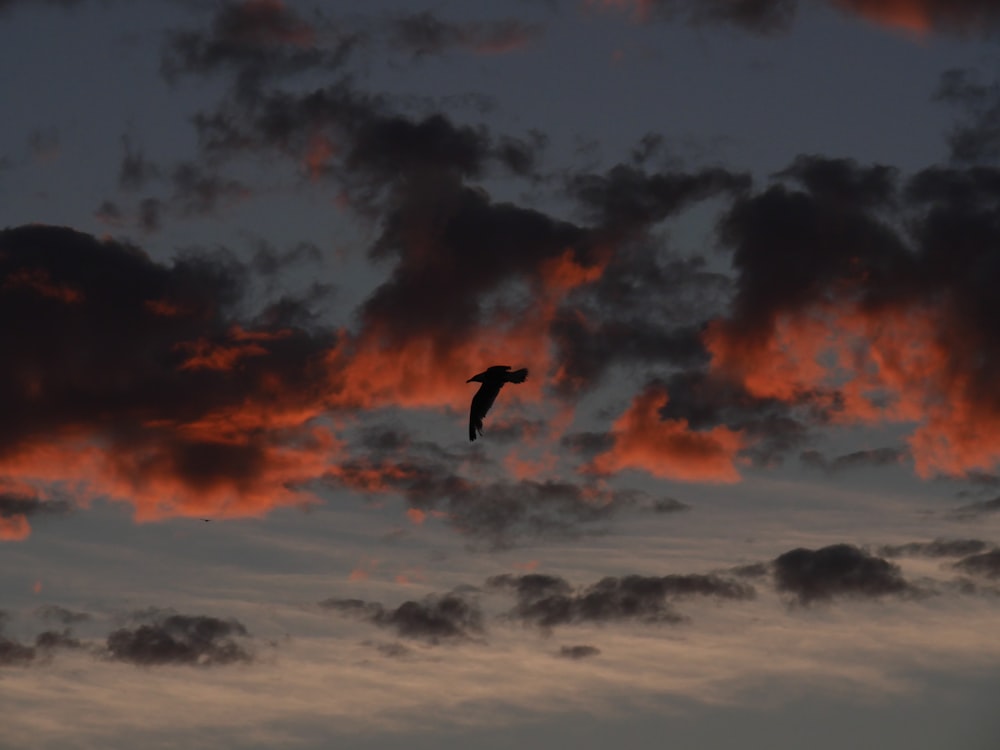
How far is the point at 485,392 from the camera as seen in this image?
7944cm

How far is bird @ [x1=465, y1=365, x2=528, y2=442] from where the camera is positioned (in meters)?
77.9

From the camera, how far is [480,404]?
78.9 metres

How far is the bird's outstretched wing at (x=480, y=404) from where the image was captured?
255 feet

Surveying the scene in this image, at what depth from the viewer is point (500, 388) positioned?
258 feet

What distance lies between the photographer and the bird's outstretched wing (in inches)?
3066

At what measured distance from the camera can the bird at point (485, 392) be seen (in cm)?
7788

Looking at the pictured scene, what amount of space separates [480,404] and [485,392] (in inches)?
39.4
